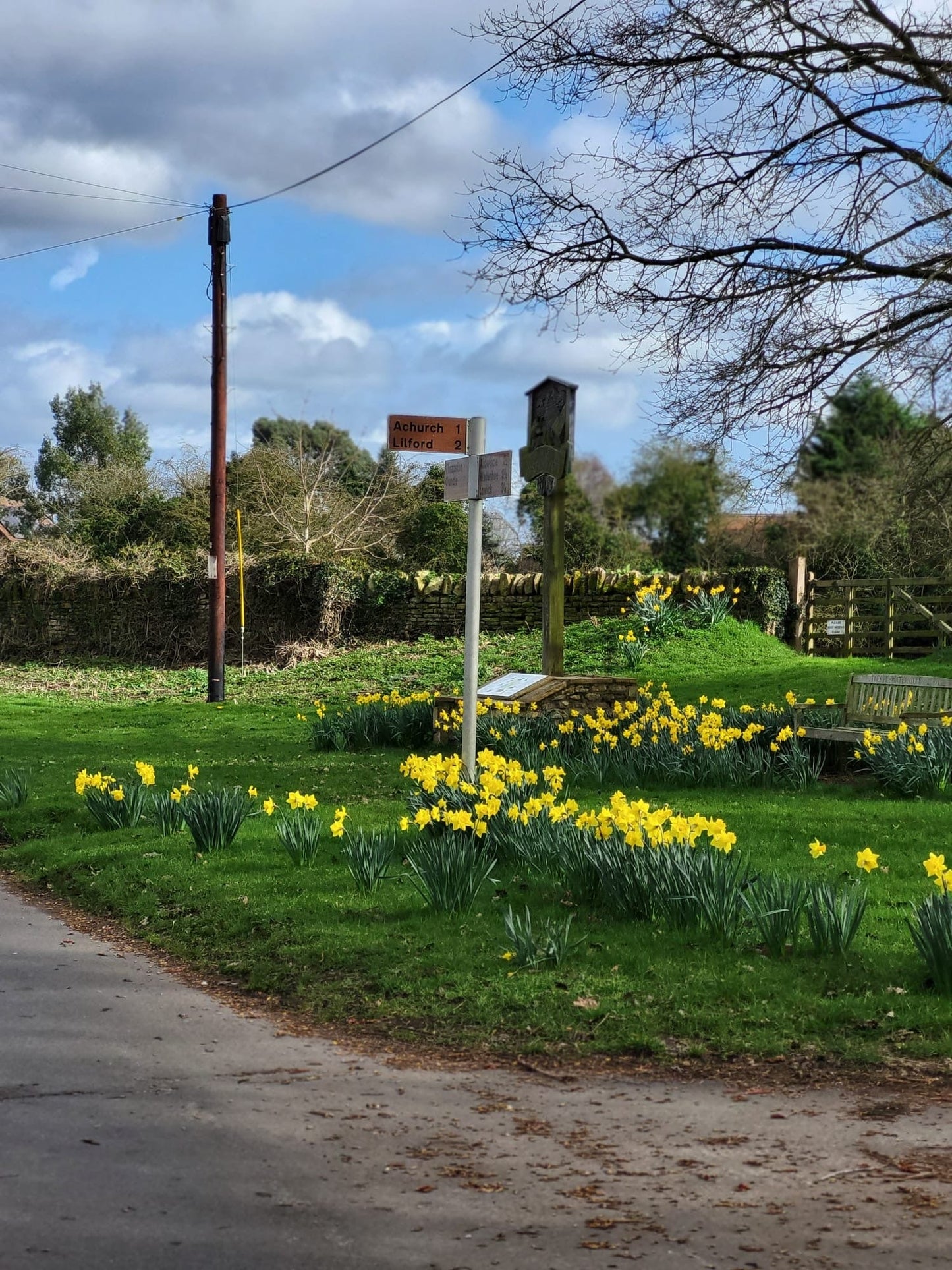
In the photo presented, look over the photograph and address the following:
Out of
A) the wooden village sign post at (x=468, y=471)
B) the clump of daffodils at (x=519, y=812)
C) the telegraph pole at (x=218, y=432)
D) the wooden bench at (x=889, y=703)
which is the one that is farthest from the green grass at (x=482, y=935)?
the telegraph pole at (x=218, y=432)

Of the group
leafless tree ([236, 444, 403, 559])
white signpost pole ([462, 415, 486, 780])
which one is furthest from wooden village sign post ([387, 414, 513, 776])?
leafless tree ([236, 444, 403, 559])

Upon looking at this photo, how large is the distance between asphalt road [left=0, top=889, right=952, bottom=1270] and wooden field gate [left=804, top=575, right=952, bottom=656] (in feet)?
61.3

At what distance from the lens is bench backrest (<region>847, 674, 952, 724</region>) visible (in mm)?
11250

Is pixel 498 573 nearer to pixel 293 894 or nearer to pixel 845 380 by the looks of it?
pixel 845 380

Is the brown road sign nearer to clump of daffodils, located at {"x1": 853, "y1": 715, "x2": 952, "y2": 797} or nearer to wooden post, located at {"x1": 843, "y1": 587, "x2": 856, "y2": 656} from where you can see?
clump of daffodils, located at {"x1": 853, "y1": 715, "x2": 952, "y2": 797}

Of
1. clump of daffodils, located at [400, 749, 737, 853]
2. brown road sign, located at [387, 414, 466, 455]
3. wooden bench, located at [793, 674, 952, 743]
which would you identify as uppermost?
brown road sign, located at [387, 414, 466, 455]

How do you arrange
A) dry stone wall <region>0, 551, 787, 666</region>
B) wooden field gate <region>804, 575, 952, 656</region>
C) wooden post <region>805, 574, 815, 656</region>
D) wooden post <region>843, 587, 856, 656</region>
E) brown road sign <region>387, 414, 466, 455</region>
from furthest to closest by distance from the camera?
wooden post <region>805, 574, 815, 656</region>, wooden post <region>843, 587, 856, 656</region>, dry stone wall <region>0, 551, 787, 666</region>, wooden field gate <region>804, 575, 952, 656</region>, brown road sign <region>387, 414, 466, 455</region>

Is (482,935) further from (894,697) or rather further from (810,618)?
(810,618)

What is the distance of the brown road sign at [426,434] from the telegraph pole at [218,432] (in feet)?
34.2

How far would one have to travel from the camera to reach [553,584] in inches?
558

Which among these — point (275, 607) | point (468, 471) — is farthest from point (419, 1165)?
point (275, 607)

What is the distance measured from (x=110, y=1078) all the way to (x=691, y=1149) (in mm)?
1994

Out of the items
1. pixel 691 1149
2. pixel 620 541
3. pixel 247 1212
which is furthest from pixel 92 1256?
pixel 620 541

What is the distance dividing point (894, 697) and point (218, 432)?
1126 cm
